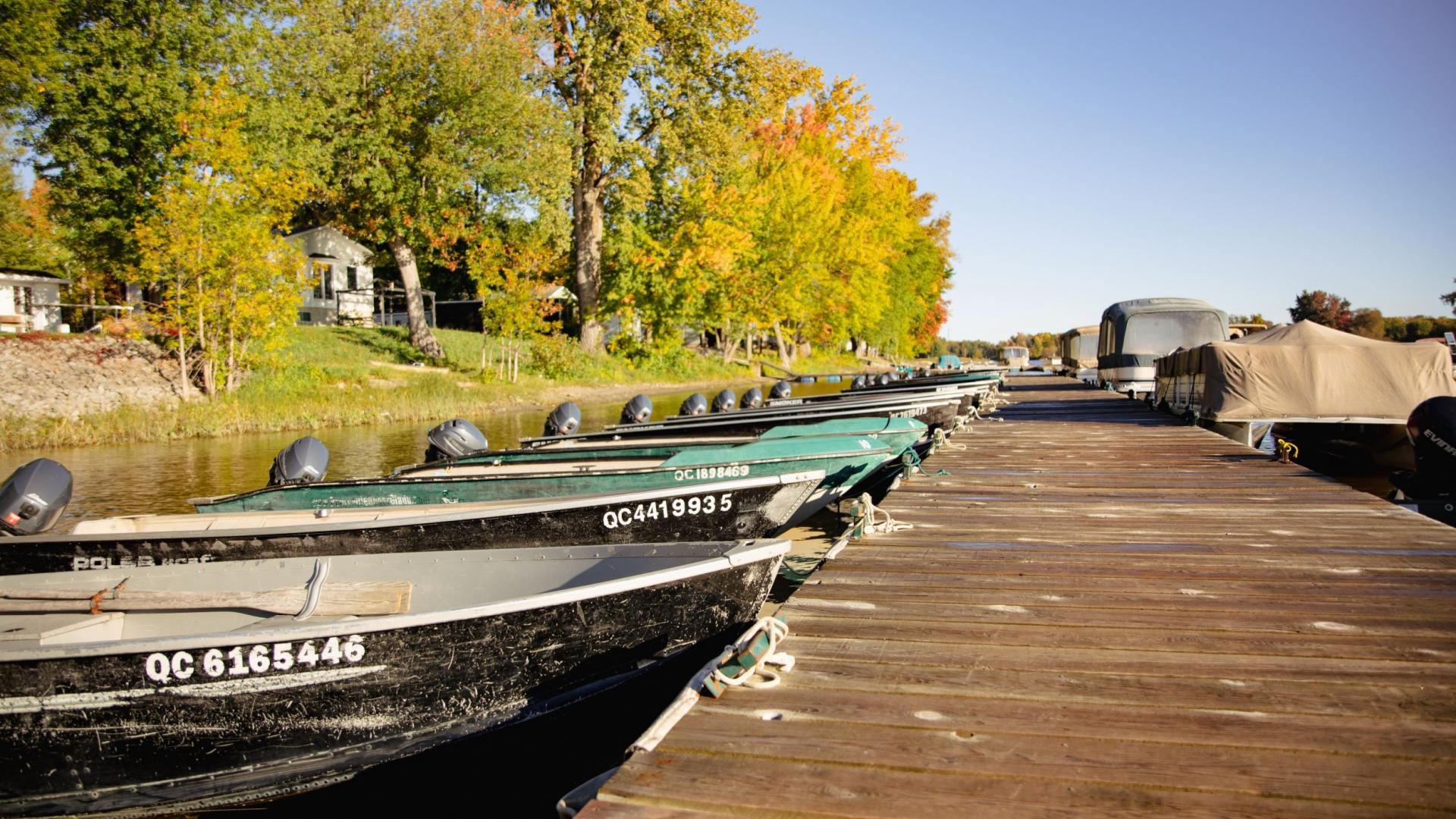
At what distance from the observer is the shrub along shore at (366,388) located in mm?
21922

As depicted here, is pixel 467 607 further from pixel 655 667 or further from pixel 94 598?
pixel 94 598

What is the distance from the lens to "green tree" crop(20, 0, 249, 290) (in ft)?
85.7

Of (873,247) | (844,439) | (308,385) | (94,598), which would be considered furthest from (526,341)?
(94,598)

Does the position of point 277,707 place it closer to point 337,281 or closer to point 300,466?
point 300,466

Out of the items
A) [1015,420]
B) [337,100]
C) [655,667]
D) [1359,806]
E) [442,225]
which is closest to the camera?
[1359,806]

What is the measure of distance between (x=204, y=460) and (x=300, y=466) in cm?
1022

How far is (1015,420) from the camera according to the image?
16.5m

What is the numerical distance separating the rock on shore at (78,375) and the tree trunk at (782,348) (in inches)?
1113

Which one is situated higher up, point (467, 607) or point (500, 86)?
point (500, 86)

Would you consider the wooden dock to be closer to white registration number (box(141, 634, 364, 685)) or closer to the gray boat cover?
white registration number (box(141, 634, 364, 685))

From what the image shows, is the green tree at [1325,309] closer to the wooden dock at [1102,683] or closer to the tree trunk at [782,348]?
the tree trunk at [782,348]

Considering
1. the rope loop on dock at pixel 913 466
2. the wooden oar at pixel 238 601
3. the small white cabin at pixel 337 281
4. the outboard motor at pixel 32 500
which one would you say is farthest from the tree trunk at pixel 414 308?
the wooden oar at pixel 238 601

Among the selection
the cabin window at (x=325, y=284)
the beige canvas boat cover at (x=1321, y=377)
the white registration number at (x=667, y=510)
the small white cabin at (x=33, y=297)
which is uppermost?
the cabin window at (x=325, y=284)

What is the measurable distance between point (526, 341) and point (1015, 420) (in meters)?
24.2
